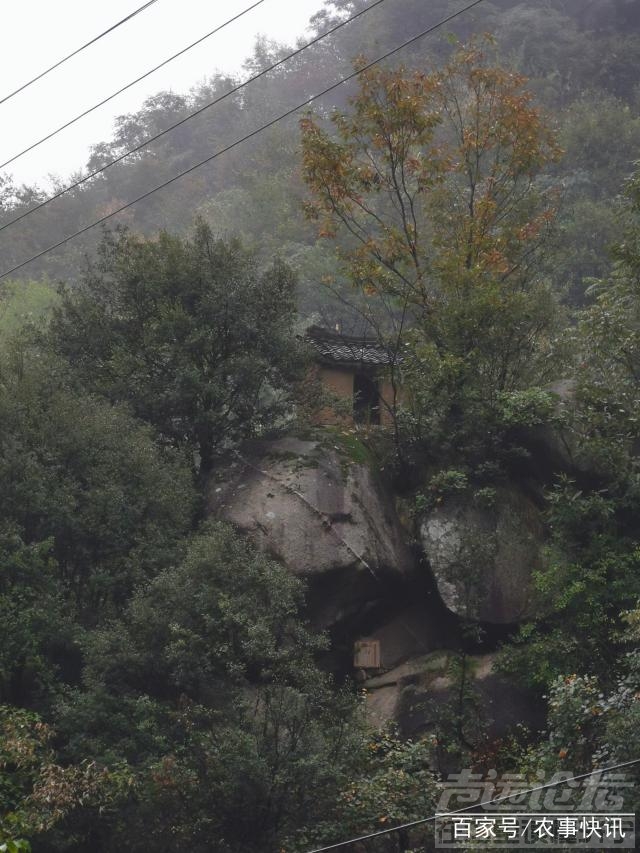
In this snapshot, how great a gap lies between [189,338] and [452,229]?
5.92m

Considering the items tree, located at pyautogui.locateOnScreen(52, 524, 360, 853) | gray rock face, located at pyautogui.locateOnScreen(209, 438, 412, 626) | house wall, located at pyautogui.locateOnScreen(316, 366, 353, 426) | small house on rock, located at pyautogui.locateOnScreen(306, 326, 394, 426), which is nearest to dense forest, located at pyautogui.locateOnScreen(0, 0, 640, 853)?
tree, located at pyautogui.locateOnScreen(52, 524, 360, 853)

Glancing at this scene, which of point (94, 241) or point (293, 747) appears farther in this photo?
point (94, 241)

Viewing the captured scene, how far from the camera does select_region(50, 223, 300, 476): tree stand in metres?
17.0

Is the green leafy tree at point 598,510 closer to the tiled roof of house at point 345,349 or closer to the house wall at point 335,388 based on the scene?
the house wall at point 335,388

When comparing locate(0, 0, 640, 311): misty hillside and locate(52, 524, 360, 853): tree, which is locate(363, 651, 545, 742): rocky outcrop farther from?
locate(0, 0, 640, 311): misty hillside

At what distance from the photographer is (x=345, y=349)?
20469mm

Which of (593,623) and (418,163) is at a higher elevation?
(418,163)

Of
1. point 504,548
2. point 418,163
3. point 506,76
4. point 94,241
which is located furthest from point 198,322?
point 94,241

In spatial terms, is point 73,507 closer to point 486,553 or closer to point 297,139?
point 486,553

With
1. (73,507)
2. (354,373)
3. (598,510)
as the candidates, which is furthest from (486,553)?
(354,373)

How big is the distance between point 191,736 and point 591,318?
8.86m

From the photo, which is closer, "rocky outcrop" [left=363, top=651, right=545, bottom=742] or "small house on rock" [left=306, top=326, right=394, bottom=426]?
"rocky outcrop" [left=363, top=651, right=545, bottom=742]

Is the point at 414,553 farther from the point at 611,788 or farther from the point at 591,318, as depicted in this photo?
the point at 611,788

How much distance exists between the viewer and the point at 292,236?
1442 inches
